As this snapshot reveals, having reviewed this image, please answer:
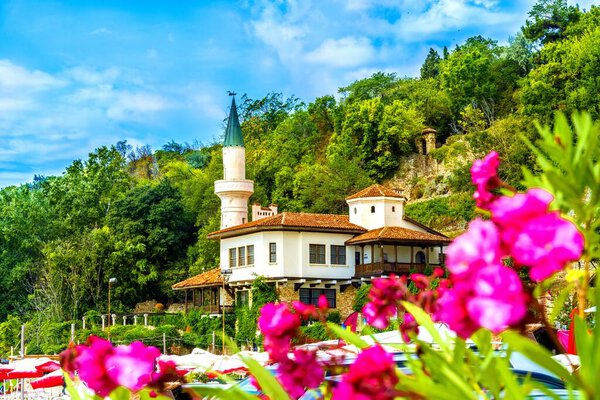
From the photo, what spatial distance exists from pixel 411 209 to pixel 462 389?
5496 centimetres

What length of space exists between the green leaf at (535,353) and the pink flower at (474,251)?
0.78 feet

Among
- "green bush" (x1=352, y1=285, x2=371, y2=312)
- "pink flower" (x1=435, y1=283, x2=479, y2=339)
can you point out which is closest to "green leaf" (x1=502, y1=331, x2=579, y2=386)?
"pink flower" (x1=435, y1=283, x2=479, y2=339)

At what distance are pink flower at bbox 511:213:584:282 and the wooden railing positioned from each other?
4118 cm

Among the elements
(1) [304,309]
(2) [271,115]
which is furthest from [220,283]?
(1) [304,309]

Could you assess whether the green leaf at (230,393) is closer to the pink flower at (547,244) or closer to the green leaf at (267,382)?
the green leaf at (267,382)

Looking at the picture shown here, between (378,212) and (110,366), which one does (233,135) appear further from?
(110,366)

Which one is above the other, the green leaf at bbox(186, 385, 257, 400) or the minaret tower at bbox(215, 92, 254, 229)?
the minaret tower at bbox(215, 92, 254, 229)

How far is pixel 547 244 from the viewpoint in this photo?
1.48m

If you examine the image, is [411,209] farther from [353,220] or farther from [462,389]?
[462,389]

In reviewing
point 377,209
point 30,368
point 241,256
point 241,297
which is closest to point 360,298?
point 377,209

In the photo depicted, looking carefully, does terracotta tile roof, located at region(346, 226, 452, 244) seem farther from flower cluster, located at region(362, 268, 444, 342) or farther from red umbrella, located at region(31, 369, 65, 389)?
flower cluster, located at region(362, 268, 444, 342)

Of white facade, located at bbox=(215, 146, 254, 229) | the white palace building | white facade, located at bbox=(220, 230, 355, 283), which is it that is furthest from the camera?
white facade, located at bbox=(215, 146, 254, 229)

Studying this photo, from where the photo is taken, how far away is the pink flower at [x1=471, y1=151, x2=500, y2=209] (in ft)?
8.09

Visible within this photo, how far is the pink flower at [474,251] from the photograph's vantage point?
4.92ft
